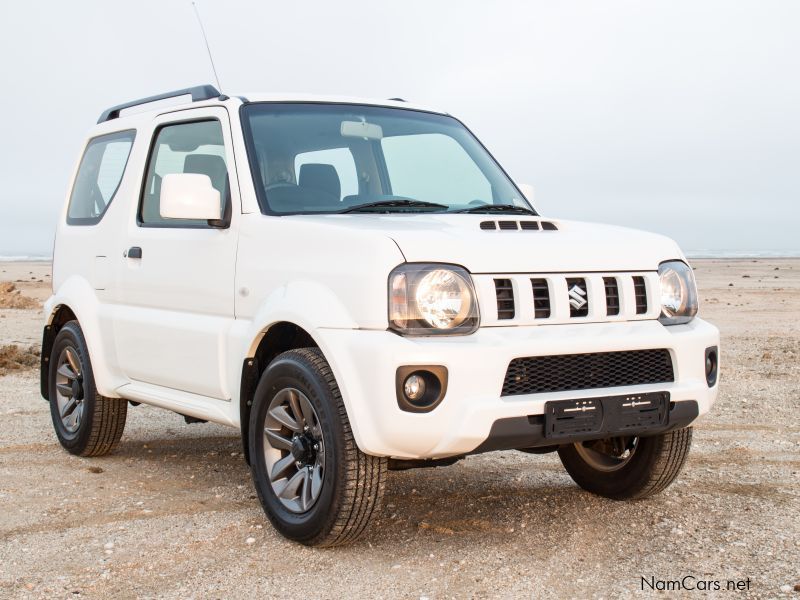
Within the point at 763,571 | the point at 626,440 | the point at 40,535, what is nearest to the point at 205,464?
the point at 40,535

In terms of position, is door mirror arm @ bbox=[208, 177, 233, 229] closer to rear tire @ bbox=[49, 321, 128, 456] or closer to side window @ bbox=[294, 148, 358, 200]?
side window @ bbox=[294, 148, 358, 200]

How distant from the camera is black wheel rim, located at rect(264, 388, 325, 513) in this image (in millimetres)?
4238

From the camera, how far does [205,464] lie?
6.16m

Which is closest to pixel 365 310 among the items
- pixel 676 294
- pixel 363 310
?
pixel 363 310

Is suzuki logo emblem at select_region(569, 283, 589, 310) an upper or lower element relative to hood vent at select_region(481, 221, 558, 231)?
lower

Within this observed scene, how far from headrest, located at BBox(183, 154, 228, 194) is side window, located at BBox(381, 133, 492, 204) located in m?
0.86

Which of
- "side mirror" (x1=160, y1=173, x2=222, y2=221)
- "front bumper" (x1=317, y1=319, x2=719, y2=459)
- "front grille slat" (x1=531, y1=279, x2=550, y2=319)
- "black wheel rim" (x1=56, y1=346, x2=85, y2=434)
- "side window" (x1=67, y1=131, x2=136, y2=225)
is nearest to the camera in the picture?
"front bumper" (x1=317, y1=319, x2=719, y2=459)

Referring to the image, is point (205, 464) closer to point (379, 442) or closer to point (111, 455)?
point (111, 455)

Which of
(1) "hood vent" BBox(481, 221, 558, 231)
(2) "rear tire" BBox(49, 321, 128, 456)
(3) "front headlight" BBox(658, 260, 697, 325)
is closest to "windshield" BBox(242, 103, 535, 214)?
(1) "hood vent" BBox(481, 221, 558, 231)

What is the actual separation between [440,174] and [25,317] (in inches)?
477

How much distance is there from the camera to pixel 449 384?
3768 mm

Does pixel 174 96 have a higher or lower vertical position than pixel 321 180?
higher

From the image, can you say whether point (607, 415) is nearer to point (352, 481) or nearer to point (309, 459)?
point (352, 481)

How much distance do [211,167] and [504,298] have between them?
75.0 inches
